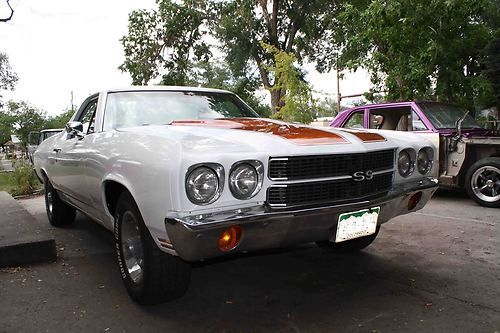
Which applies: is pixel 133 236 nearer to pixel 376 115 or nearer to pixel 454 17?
pixel 376 115

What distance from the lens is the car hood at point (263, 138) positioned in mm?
2580

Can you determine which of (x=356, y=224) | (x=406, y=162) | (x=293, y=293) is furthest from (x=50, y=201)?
(x=406, y=162)

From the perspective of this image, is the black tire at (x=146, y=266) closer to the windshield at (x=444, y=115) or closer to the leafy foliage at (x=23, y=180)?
the windshield at (x=444, y=115)

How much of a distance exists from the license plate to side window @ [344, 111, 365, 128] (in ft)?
18.3

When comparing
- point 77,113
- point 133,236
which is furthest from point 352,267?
point 77,113

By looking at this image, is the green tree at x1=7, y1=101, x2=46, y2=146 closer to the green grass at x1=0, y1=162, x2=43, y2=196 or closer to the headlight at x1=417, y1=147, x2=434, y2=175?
the green grass at x1=0, y1=162, x2=43, y2=196

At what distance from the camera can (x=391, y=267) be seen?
3789mm

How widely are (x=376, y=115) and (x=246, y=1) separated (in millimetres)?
11249

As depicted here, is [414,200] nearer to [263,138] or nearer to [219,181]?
[263,138]

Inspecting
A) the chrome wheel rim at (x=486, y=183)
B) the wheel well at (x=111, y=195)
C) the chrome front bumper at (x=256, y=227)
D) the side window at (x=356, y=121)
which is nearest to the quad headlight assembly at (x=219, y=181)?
the chrome front bumper at (x=256, y=227)

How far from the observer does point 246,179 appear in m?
2.52

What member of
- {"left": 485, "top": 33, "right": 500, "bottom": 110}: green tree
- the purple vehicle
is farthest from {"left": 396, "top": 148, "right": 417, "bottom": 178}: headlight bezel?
{"left": 485, "top": 33, "right": 500, "bottom": 110}: green tree

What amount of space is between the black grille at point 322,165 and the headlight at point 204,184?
323 millimetres

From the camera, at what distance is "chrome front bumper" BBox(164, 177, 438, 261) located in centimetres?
230
